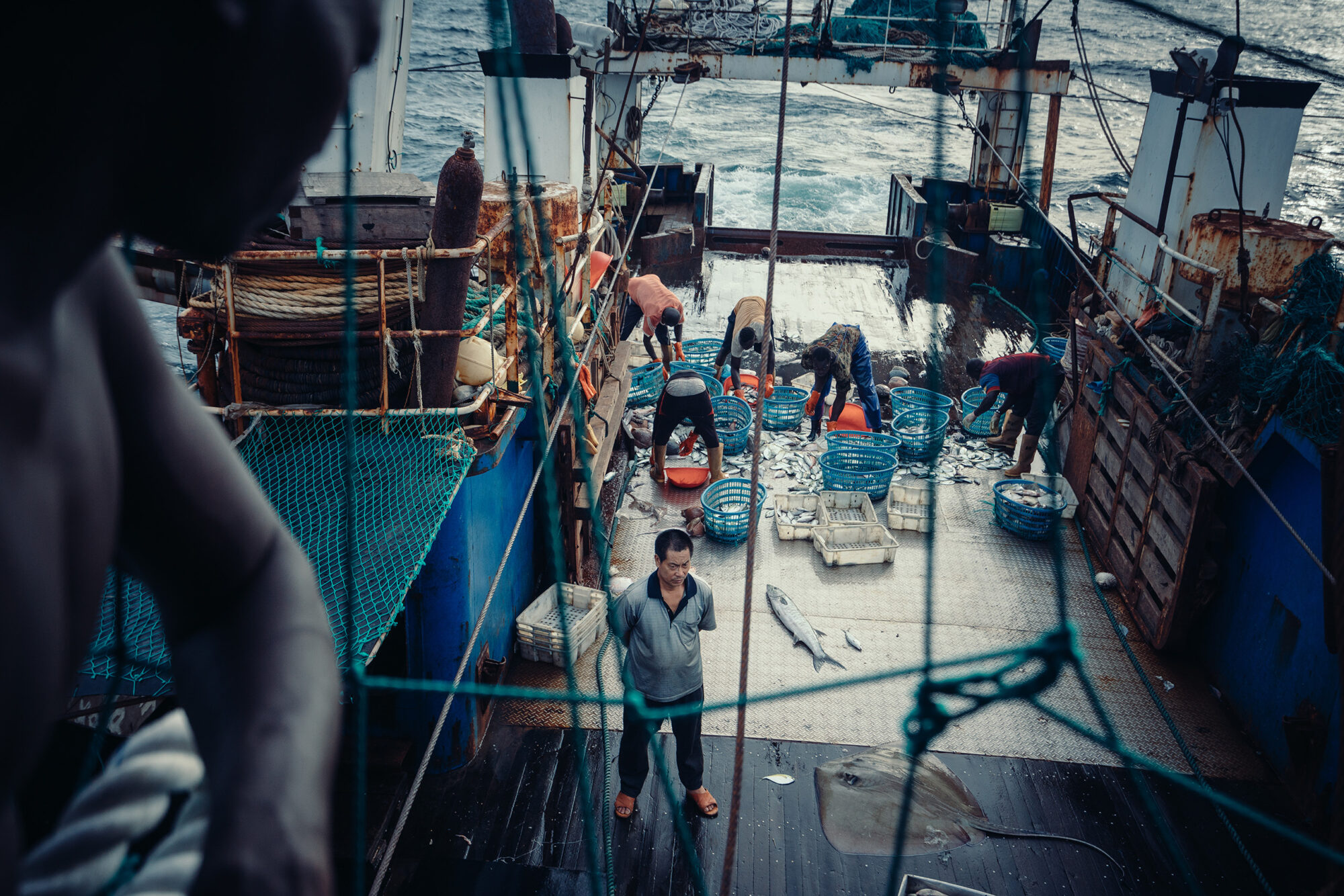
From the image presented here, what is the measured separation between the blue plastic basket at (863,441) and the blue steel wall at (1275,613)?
3.62 metres

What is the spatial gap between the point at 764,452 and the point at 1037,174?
788 inches

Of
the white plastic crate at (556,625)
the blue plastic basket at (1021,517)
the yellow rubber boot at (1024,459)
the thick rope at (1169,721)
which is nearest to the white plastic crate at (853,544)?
the blue plastic basket at (1021,517)

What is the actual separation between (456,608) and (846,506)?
4.97 metres

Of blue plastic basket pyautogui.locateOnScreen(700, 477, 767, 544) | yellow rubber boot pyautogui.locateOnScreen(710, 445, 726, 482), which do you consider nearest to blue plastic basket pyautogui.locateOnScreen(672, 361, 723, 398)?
yellow rubber boot pyautogui.locateOnScreen(710, 445, 726, 482)

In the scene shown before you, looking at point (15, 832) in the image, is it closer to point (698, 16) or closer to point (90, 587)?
point (90, 587)

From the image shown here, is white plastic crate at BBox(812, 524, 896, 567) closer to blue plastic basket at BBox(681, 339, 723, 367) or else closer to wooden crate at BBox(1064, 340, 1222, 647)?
wooden crate at BBox(1064, 340, 1222, 647)

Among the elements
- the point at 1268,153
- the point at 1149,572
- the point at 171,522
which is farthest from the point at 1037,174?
the point at 171,522

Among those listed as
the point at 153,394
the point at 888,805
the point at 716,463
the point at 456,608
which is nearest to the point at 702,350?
the point at 716,463

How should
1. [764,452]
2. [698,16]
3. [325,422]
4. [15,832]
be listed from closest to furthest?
[15,832], [325,422], [764,452], [698,16]

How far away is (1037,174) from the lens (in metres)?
26.3

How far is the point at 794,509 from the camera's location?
31.2 ft

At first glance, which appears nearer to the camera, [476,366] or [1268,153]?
[476,366]

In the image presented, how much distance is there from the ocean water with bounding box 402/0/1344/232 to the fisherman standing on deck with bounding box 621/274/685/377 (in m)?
12.1

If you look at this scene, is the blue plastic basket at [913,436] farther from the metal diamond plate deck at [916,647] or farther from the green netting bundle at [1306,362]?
the green netting bundle at [1306,362]
